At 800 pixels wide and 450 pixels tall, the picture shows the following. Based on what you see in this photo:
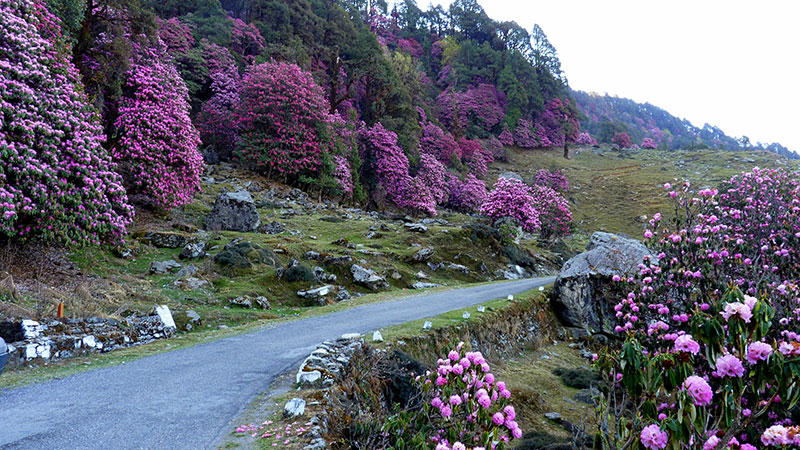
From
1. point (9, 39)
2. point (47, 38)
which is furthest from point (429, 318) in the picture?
point (47, 38)

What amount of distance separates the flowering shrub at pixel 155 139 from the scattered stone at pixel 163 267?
5105 millimetres

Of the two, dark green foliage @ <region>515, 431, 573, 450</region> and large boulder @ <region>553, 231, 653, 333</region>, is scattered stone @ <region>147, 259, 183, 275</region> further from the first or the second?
large boulder @ <region>553, 231, 653, 333</region>

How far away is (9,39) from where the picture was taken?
39.1 ft

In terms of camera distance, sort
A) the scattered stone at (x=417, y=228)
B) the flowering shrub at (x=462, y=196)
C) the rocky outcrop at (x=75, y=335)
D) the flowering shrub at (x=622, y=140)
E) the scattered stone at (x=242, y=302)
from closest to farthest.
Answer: the rocky outcrop at (x=75, y=335)
the scattered stone at (x=242, y=302)
the scattered stone at (x=417, y=228)
the flowering shrub at (x=462, y=196)
the flowering shrub at (x=622, y=140)

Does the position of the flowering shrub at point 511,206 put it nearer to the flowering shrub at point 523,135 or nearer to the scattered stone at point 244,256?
the scattered stone at point 244,256

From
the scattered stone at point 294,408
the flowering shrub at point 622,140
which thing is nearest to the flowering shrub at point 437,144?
the scattered stone at point 294,408

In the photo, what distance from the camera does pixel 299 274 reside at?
15.7m

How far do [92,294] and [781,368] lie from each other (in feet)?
43.5

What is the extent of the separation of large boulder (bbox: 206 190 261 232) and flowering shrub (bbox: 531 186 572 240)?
21401 millimetres

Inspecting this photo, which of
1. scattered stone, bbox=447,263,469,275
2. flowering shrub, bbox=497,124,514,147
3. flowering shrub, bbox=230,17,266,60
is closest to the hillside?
flowering shrub, bbox=497,124,514,147

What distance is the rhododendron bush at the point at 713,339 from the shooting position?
8.46 ft

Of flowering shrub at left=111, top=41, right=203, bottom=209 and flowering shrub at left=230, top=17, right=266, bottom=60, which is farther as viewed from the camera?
flowering shrub at left=230, top=17, right=266, bottom=60

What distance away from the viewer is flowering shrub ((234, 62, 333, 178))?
3042 centimetres

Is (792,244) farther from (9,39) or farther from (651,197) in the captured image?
(651,197)
